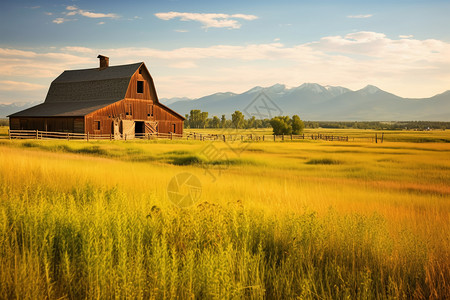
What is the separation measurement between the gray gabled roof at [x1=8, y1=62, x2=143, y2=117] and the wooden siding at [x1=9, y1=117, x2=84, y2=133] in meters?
0.74

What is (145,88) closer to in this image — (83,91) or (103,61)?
(83,91)

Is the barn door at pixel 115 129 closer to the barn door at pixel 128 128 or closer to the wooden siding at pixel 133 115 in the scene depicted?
the wooden siding at pixel 133 115

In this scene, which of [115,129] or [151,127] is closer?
[115,129]

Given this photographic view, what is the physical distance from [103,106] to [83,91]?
8.93 m

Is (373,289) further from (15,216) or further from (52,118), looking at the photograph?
(52,118)

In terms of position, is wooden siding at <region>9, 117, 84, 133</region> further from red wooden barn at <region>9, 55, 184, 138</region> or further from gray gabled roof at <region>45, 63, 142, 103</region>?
gray gabled roof at <region>45, 63, 142, 103</region>

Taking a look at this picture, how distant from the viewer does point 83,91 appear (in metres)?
49.5

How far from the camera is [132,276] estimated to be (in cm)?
445

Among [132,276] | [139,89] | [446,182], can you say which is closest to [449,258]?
[132,276]

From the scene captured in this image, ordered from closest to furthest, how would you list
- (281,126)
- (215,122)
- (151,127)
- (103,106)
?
(103,106)
(151,127)
(281,126)
(215,122)

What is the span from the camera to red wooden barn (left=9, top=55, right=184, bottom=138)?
42.7 metres

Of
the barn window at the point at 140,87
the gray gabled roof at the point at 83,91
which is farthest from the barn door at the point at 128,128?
the barn window at the point at 140,87

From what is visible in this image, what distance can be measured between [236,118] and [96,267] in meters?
126

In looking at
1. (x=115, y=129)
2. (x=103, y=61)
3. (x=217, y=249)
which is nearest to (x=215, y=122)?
(x=103, y=61)
